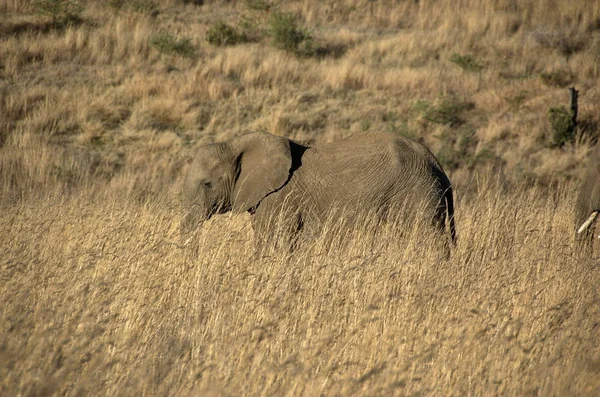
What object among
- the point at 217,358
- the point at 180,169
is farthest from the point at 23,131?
the point at 217,358

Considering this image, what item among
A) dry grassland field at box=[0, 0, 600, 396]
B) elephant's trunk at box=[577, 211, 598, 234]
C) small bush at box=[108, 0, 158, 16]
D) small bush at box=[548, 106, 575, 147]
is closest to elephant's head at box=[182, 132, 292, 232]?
dry grassland field at box=[0, 0, 600, 396]

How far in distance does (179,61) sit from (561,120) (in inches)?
308

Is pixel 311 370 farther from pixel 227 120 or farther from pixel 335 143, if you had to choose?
pixel 227 120

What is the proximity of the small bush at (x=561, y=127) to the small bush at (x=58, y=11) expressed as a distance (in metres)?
10.5

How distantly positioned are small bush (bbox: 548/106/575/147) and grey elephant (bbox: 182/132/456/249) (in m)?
8.71

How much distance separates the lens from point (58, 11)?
18609 millimetres

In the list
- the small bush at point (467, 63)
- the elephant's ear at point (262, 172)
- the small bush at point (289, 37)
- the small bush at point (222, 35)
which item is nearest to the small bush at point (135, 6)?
the small bush at point (222, 35)

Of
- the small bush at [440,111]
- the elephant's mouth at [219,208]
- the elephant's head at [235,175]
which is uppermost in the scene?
the elephant's head at [235,175]

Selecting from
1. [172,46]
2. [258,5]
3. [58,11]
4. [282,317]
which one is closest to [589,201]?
[282,317]

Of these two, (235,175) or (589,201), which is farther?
(235,175)

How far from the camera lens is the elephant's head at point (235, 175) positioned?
24.9 feet

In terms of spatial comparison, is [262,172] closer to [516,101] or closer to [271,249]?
[271,249]

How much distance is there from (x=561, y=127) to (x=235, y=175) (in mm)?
9585

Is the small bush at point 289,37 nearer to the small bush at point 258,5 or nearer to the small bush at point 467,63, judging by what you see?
the small bush at point 258,5
